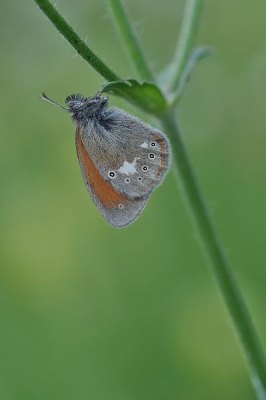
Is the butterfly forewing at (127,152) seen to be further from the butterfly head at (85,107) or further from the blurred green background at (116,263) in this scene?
the blurred green background at (116,263)

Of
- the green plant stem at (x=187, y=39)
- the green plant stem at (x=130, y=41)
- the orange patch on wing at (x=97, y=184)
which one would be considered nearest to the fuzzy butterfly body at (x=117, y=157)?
the orange patch on wing at (x=97, y=184)

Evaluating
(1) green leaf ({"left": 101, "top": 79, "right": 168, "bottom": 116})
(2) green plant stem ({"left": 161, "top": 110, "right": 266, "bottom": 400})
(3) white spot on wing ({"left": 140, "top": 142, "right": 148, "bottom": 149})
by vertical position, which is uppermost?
(1) green leaf ({"left": 101, "top": 79, "right": 168, "bottom": 116})

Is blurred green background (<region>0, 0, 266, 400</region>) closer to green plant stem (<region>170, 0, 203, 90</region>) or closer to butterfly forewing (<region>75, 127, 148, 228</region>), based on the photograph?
green plant stem (<region>170, 0, 203, 90</region>)

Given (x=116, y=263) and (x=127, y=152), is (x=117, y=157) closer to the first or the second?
(x=127, y=152)

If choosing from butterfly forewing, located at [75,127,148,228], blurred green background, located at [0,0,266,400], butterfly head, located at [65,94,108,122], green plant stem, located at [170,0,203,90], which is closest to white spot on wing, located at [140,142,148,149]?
butterfly forewing, located at [75,127,148,228]

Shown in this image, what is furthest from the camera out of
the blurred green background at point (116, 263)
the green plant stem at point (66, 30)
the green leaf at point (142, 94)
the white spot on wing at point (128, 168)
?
the blurred green background at point (116, 263)

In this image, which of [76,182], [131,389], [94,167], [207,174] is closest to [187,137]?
[207,174]
